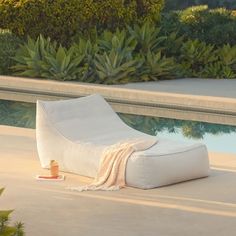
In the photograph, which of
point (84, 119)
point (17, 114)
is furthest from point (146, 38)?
point (84, 119)

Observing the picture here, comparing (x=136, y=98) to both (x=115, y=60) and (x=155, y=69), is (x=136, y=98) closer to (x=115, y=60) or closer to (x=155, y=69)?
(x=115, y=60)

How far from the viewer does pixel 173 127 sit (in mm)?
13648

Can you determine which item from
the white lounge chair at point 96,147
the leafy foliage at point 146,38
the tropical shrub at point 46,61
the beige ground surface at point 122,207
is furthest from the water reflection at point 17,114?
the beige ground surface at point 122,207

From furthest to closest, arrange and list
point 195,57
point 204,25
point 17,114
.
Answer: point 204,25 → point 195,57 → point 17,114

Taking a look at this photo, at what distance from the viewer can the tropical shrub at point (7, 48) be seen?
62.0 feet

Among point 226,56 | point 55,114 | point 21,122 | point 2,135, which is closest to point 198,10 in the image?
point 226,56

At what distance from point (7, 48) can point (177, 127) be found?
20.8 ft

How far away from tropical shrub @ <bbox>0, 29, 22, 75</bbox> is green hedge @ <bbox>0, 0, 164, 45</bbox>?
1.12ft

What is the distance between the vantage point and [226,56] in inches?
752

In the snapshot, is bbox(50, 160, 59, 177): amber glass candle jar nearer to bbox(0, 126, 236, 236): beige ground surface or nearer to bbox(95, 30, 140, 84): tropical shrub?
bbox(0, 126, 236, 236): beige ground surface

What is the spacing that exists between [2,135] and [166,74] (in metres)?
7.36

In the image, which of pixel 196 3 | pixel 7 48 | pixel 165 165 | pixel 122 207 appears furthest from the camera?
pixel 196 3

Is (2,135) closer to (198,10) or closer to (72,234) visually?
(72,234)

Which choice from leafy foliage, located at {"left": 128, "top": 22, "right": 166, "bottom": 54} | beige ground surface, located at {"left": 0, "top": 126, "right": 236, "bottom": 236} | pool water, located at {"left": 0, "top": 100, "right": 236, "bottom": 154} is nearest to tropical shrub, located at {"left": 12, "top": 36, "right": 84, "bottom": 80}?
leafy foliage, located at {"left": 128, "top": 22, "right": 166, "bottom": 54}
